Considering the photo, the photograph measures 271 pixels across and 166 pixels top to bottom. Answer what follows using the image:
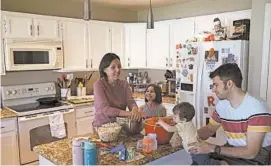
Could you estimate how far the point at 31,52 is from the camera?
11.1 feet

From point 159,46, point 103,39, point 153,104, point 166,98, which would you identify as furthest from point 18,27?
point 166,98

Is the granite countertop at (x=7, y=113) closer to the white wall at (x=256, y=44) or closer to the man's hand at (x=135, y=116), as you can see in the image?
the man's hand at (x=135, y=116)

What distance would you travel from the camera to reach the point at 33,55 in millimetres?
3396

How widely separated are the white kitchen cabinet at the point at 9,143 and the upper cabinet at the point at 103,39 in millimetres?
1547

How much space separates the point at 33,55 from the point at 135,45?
1737 millimetres

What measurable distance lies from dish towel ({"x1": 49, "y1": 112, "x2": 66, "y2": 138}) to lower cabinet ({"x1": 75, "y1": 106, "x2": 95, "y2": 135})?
268mm

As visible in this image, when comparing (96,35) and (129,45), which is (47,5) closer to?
(96,35)

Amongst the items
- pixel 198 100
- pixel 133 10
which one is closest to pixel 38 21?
pixel 133 10

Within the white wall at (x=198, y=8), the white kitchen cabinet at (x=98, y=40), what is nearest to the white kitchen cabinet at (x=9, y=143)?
the white kitchen cabinet at (x=98, y=40)

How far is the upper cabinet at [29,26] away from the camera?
315 centimetres

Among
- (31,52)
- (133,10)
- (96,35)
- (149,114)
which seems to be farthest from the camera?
(133,10)

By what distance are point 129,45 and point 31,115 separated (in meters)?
2.06

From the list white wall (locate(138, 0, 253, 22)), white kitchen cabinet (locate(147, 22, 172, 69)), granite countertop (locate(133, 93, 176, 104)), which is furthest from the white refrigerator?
white wall (locate(138, 0, 253, 22))

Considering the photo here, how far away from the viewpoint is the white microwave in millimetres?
3172
